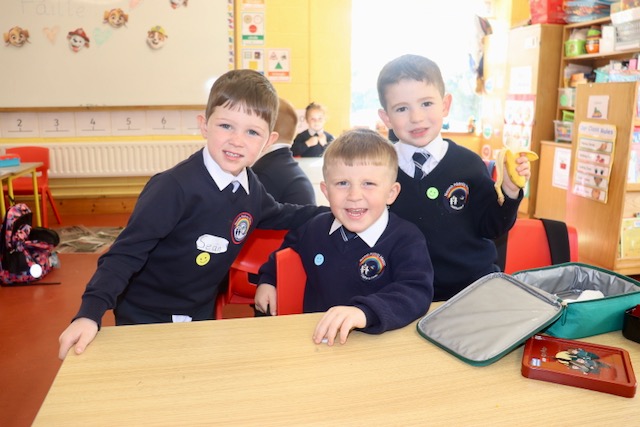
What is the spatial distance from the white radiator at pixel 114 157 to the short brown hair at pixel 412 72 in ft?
13.3

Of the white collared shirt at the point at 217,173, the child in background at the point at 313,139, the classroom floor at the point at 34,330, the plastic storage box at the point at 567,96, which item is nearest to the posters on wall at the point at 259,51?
the child in background at the point at 313,139

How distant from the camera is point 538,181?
208 inches

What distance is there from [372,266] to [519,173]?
42cm

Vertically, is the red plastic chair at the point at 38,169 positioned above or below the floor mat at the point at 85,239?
above

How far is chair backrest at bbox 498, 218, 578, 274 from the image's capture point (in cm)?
155

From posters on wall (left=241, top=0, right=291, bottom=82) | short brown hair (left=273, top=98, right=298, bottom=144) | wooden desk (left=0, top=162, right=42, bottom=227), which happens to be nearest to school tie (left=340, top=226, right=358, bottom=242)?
short brown hair (left=273, top=98, right=298, bottom=144)

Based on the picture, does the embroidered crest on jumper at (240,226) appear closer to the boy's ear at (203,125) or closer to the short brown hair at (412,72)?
the boy's ear at (203,125)

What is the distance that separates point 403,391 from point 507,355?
0.77 feet

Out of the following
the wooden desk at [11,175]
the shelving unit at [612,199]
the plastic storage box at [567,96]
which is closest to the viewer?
the shelving unit at [612,199]

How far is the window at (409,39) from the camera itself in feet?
19.4

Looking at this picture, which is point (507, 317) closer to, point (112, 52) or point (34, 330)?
point (34, 330)

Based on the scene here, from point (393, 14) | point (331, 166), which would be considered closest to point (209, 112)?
point (331, 166)

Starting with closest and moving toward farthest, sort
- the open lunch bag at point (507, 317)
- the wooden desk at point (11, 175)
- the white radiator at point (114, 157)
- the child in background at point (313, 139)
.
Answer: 1. the open lunch bag at point (507, 317)
2. the wooden desk at point (11, 175)
3. the child in background at point (313, 139)
4. the white radiator at point (114, 157)

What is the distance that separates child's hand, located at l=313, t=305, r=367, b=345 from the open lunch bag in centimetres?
12
